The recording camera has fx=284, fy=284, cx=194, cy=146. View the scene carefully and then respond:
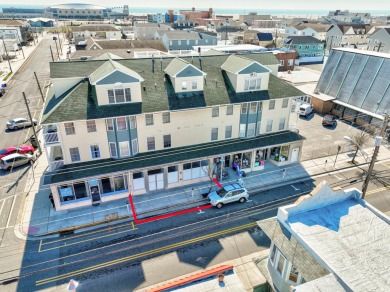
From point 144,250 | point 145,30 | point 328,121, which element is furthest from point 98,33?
point 144,250

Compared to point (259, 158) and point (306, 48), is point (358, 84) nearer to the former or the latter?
point (259, 158)

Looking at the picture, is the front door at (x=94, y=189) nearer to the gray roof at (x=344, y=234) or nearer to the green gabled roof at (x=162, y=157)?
the green gabled roof at (x=162, y=157)

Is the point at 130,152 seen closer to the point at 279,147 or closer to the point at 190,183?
the point at 190,183

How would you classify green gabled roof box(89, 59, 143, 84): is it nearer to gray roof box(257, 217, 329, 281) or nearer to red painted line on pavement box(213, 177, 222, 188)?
red painted line on pavement box(213, 177, 222, 188)

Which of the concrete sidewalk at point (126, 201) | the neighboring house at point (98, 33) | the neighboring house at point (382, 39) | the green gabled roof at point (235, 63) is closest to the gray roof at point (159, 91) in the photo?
the green gabled roof at point (235, 63)

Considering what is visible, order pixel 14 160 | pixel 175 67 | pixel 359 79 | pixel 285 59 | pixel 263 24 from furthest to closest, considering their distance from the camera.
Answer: pixel 263 24, pixel 285 59, pixel 359 79, pixel 14 160, pixel 175 67

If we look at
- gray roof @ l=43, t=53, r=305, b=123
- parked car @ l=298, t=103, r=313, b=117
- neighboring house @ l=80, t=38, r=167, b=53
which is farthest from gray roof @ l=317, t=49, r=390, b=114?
neighboring house @ l=80, t=38, r=167, b=53
